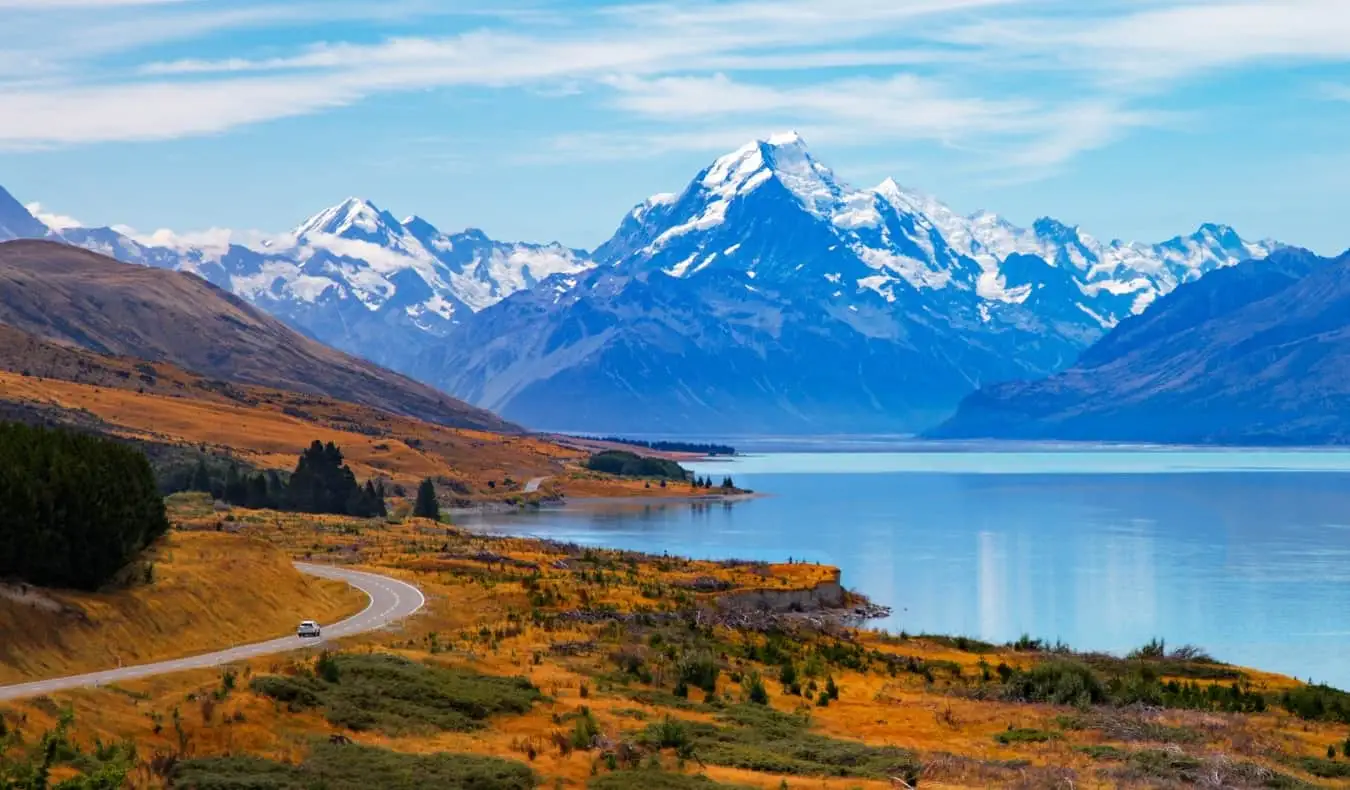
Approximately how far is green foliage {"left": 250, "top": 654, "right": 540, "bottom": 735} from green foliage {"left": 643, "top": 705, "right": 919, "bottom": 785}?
4.35 meters

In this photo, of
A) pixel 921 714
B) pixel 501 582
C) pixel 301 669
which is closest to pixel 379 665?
pixel 301 669

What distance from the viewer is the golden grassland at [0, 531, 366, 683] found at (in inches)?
1763

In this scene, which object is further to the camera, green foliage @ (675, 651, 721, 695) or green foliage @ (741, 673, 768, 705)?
green foliage @ (675, 651, 721, 695)

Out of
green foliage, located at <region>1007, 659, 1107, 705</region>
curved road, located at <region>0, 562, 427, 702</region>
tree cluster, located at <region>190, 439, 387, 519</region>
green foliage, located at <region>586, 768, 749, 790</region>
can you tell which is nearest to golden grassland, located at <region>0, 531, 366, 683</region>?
curved road, located at <region>0, 562, 427, 702</region>

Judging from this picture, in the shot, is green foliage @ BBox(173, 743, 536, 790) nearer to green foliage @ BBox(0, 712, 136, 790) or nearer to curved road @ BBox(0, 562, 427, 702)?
green foliage @ BBox(0, 712, 136, 790)

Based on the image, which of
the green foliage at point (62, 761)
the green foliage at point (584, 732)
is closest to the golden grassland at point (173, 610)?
the green foliage at point (62, 761)

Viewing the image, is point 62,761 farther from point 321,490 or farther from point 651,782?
point 321,490

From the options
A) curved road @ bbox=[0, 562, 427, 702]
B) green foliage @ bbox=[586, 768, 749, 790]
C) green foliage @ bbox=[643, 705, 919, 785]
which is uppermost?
curved road @ bbox=[0, 562, 427, 702]

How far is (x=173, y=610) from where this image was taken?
53.7m

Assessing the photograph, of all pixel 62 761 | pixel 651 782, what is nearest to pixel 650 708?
pixel 651 782

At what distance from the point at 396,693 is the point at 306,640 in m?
11.6

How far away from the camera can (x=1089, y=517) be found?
193625 millimetres

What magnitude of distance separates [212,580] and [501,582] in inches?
796

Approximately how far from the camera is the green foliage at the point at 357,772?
32.3 m
